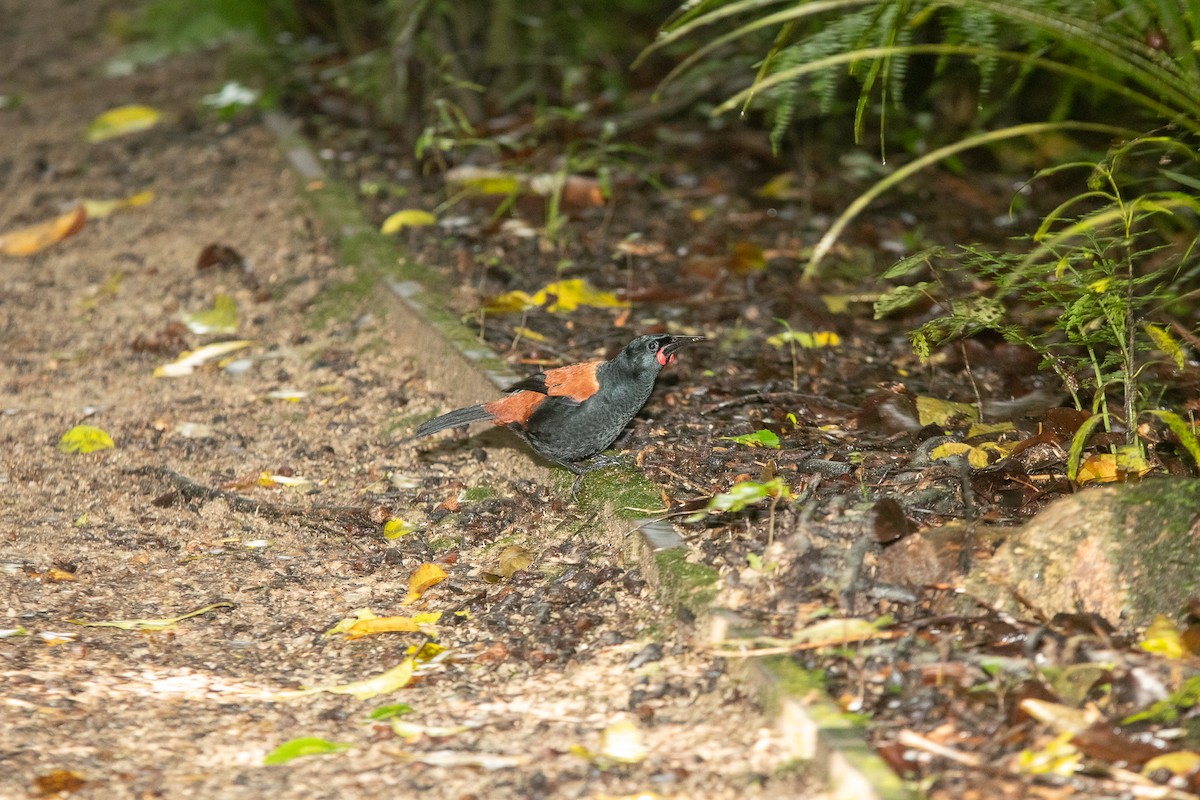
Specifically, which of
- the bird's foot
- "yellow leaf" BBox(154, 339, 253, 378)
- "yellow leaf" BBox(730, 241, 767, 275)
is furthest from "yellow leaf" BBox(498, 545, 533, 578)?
"yellow leaf" BBox(730, 241, 767, 275)

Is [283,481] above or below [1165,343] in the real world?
below

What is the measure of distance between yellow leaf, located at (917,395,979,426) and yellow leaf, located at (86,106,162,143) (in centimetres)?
541

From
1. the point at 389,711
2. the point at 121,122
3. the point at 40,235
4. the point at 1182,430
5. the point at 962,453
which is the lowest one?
the point at 40,235

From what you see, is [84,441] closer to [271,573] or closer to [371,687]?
[271,573]

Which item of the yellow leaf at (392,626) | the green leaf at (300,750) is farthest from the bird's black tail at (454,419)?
the green leaf at (300,750)

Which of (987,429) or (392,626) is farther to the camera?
(987,429)

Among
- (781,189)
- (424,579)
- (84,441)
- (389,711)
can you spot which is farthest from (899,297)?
(781,189)

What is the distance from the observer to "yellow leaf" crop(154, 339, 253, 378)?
16.1 ft

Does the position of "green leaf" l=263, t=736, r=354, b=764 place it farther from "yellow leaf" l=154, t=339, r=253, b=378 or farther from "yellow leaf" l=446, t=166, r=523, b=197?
Answer: "yellow leaf" l=446, t=166, r=523, b=197

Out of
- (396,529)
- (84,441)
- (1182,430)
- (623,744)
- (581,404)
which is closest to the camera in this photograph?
(623,744)

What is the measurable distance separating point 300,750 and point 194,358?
2799mm

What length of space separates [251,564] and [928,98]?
→ 481 centimetres

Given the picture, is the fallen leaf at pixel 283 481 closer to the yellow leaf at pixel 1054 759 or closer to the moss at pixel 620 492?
the moss at pixel 620 492

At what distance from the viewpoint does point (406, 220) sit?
5648 millimetres
